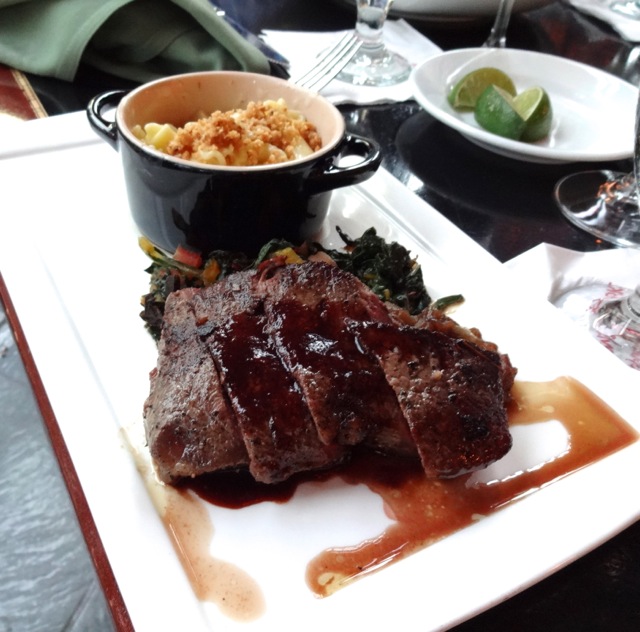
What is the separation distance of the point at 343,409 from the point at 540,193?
1799 mm

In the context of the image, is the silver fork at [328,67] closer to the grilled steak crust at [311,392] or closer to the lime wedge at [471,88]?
the lime wedge at [471,88]

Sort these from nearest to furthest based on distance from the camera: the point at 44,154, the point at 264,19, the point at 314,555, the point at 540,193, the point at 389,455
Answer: the point at 314,555 < the point at 389,455 < the point at 44,154 < the point at 540,193 < the point at 264,19

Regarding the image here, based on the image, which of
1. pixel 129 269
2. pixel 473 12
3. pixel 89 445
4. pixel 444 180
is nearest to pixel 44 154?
pixel 129 269

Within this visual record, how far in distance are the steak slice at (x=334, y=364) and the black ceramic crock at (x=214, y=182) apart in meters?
0.40

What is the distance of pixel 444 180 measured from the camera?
107 inches

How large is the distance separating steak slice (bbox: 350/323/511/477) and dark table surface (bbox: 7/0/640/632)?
1.01 feet

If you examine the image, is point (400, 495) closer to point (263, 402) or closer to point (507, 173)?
point (263, 402)

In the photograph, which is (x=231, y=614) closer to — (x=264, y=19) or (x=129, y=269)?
(x=129, y=269)

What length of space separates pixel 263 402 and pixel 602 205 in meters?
2.02

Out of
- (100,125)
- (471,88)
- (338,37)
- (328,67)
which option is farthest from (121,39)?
(471,88)

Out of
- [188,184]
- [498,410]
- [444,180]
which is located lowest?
[444,180]

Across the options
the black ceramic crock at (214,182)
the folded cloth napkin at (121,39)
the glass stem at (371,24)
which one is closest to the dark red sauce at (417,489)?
the black ceramic crock at (214,182)

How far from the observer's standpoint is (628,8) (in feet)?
16.5

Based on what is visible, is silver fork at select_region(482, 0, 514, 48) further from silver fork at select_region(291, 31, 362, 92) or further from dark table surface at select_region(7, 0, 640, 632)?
silver fork at select_region(291, 31, 362, 92)
